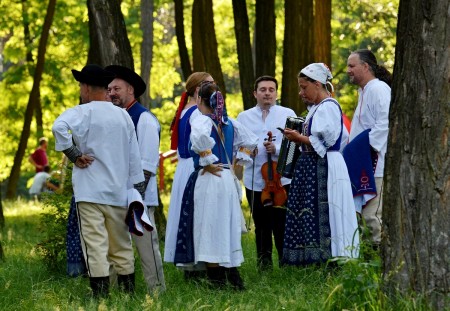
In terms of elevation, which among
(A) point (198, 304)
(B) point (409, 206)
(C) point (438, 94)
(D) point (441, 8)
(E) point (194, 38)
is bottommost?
(A) point (198, 304)

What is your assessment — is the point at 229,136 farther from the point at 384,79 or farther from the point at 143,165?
the point at 384,79

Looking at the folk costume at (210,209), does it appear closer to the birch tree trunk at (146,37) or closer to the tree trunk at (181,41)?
the tree trunk at (181,41)

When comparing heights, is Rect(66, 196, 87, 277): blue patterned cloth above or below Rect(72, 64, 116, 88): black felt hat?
below

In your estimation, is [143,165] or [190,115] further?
[190,115]

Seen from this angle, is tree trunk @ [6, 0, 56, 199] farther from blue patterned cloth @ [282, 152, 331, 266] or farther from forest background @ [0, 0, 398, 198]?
blue patterned cloth @ [282, 152, 331, 266]

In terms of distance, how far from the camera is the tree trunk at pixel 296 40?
18.5 m

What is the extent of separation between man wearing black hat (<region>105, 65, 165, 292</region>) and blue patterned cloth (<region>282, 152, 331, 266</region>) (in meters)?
1.27

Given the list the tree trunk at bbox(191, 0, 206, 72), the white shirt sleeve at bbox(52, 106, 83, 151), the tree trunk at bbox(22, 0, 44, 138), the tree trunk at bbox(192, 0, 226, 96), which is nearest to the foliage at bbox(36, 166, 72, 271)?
the white shirt sleeve at bbox(52, 106, 83, 151)

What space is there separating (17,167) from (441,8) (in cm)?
2552

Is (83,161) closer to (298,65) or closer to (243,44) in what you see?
(298,65)

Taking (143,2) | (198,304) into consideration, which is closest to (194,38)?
(143,2)

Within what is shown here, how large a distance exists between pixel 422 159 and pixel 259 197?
444 centimetres

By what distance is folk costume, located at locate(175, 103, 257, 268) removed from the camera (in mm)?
9688

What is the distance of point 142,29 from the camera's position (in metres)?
27.2
